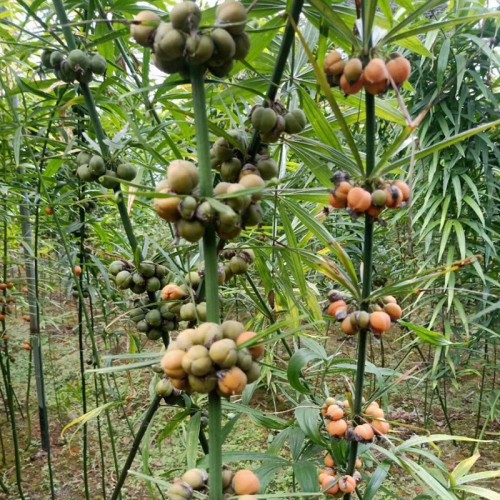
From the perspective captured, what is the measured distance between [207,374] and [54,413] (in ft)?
11.0

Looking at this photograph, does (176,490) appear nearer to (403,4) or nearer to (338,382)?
(403,4)

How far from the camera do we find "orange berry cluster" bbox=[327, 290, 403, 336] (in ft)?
1.82

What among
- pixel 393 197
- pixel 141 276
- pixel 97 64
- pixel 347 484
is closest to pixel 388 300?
pixel 393 197

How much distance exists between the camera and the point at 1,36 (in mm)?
981

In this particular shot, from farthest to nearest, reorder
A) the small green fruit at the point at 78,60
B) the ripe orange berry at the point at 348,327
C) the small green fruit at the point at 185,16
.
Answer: the small green fruit at the point at 78,60
the ripe orange berry at the point at 348,327
the small green fruit at the point at 185,16

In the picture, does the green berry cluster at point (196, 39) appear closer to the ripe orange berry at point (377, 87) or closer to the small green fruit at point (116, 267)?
the ripe orange berry at point (377, 87)

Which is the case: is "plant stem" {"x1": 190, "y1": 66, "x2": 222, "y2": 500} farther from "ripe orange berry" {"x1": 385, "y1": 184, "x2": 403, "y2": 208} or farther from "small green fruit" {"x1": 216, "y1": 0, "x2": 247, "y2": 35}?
"ripe orange berry" {"x1": 385, "y1": 184, "x2": 403, "y2": 208}

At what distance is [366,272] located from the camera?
1.85 feet

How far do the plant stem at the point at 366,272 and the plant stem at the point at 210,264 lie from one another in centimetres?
19

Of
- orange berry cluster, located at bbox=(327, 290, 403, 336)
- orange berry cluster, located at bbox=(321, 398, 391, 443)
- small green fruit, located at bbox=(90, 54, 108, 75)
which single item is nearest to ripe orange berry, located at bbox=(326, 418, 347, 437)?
orange berry cluster, located at bbox=(321, 398, 391, 443)

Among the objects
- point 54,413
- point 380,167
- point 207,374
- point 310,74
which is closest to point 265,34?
point 310,74

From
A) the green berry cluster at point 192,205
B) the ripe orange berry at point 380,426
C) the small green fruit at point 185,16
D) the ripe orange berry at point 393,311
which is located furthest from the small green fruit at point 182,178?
the ripe orange berry at point 380,426

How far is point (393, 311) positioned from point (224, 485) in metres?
0.29

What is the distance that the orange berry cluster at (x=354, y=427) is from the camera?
1.98 ft
